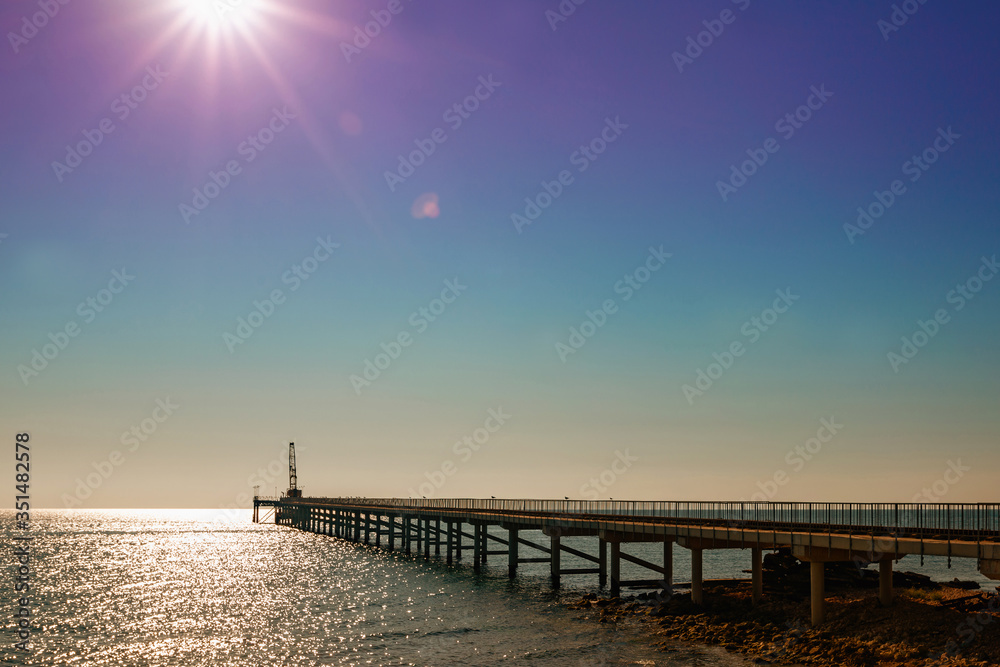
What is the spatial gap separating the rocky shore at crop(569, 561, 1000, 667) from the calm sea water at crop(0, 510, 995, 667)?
1755 millimetres

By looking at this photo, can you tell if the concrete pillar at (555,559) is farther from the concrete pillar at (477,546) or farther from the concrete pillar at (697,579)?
the concrete pillar at (697,579)

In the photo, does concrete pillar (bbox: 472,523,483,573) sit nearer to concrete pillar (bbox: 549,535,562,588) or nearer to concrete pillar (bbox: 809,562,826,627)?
concrete pillar (bbox: 549,535,562,588)

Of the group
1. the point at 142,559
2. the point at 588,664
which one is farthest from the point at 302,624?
the point at 142,559

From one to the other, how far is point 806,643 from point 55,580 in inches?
2343

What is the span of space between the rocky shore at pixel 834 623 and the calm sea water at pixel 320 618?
1755mm

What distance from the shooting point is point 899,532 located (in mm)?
30922

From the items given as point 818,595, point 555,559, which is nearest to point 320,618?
point 555,559

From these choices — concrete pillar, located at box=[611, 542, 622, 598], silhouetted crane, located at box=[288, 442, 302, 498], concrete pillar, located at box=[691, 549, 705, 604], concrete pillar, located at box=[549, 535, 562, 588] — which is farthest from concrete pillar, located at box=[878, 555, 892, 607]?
silhouetted crane, located at box=[288, 442, 302, 498]

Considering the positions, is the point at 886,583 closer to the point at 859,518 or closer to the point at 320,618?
the point at 859,518

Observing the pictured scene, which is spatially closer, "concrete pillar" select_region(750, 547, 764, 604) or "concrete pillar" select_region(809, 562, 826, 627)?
"concrete pillar" select_region(809, 562, 826, 627)

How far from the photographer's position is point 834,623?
1217 inches

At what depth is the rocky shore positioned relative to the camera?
26703 millimetres

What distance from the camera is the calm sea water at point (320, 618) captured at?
32.4 m

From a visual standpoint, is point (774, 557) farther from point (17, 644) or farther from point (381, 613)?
point (17, 644)
